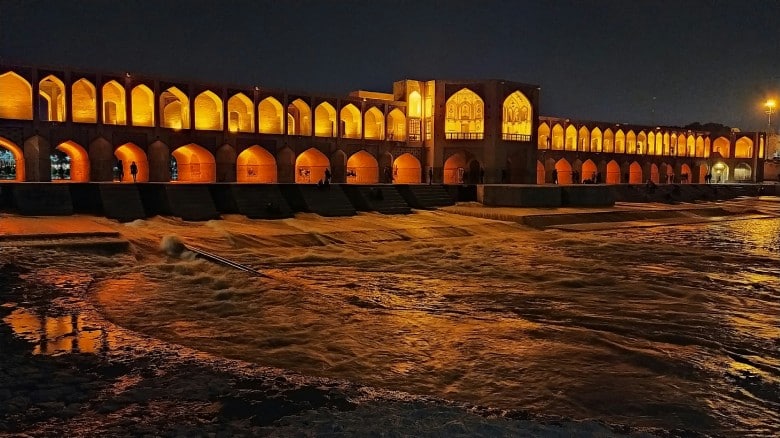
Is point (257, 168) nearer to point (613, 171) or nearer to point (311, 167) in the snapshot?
point (311, 167)

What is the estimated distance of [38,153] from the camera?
18141 millimetres

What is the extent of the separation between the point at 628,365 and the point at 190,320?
349 cm

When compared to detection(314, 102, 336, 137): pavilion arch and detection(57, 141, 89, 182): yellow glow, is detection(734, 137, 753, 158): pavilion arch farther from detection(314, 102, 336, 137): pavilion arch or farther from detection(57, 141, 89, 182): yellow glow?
detection(57, 141, 89, 182): yellow glow

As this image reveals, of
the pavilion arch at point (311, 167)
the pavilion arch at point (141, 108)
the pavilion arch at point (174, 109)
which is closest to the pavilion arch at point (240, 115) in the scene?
the pavilion arch at point (174, 109)

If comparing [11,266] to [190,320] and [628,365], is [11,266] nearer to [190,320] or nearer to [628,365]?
[190,320]

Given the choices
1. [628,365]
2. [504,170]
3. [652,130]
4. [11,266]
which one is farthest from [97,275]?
[652,130]

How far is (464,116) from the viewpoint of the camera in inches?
1056

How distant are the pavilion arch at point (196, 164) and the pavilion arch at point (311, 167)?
13.0 ft

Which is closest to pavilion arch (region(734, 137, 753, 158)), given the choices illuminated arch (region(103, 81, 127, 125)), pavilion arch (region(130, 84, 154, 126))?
pavilion arch (region(130, 84, 154, 126))

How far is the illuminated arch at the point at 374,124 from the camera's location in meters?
26.4

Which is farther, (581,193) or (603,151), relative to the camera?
(603,151)

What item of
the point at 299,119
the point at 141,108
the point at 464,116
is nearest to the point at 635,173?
the point at 464,116

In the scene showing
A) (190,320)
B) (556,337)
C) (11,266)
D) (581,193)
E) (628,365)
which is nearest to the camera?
(628,365)

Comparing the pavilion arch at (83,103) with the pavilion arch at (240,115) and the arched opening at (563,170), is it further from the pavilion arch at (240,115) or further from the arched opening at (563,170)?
the arched opening at (563,170)
